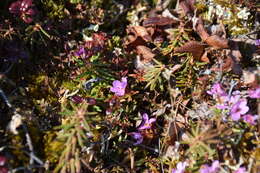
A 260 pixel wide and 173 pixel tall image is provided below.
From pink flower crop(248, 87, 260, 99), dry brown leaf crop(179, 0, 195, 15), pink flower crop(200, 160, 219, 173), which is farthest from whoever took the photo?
dry brown leaf crop(179, 0, 195, 15)

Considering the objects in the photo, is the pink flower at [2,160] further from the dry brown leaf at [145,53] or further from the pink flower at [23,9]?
the dry brown leaf at [145,53]

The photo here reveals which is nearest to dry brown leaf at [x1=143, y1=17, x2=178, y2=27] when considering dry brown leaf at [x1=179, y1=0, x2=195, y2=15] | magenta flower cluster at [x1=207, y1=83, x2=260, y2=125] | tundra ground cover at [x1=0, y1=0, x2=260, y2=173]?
tundra ground cover at [x1=0, y1=0, x2=260, y2=173]

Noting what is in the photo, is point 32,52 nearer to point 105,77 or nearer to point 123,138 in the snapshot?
point 105,77

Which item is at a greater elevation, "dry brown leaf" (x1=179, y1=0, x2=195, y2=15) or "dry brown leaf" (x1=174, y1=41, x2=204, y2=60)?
"dry brown leaf" (x1=179, y1=0, x2=195, y2=15)

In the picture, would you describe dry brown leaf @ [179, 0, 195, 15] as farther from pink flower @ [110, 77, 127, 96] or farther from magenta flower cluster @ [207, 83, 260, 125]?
pink flower @ [110, 77, 127, 96]

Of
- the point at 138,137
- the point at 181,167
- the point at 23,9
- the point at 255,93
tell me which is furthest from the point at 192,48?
the point at 23,9

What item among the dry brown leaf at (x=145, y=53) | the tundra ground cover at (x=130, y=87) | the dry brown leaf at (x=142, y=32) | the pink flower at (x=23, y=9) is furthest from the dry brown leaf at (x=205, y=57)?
the pink flower at (x=23, y=9)
